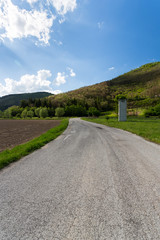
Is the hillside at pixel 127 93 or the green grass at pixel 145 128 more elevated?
the hillside at pixel 127 93

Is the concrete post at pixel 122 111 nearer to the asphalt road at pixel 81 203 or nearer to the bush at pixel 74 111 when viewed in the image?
the asphalt road at pixel 81 203

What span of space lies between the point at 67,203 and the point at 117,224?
0.98 m

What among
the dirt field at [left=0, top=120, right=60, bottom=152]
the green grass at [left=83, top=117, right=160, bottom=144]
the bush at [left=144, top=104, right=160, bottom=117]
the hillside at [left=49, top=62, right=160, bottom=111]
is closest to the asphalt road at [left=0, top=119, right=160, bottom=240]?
the green grass at [left=83, top=117, right=160, bottom=144]

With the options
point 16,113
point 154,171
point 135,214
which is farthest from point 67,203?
point 16,113

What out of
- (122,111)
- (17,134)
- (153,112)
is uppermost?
(122,111)

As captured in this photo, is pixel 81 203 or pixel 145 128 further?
pixel 145 128

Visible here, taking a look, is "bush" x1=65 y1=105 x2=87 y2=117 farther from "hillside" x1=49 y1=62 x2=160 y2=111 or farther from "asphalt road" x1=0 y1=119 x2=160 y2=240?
"asphalt road" x1=0 y1=119 x2=160 y2=240

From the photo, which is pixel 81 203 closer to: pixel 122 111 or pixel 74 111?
pixel 122 111

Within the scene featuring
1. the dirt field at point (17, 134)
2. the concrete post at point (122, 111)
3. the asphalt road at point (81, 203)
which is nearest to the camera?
the asphalt road at point (81, 203)

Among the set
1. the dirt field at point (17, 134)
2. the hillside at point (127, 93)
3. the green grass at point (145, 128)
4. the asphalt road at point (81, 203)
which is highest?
the hillside at point (127, 93)

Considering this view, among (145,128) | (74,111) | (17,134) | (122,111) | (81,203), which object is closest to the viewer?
(81,203)

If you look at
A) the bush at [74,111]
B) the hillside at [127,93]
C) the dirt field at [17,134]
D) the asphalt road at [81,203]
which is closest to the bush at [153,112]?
the hillside at [127,93]

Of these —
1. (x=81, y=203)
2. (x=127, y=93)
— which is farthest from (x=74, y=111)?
(x=81, y=203)

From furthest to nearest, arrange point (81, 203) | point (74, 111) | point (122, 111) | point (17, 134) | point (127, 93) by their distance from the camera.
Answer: point (127, 93), point (74, 111), point (122, 111), point (17, 134), point (81, 203)
